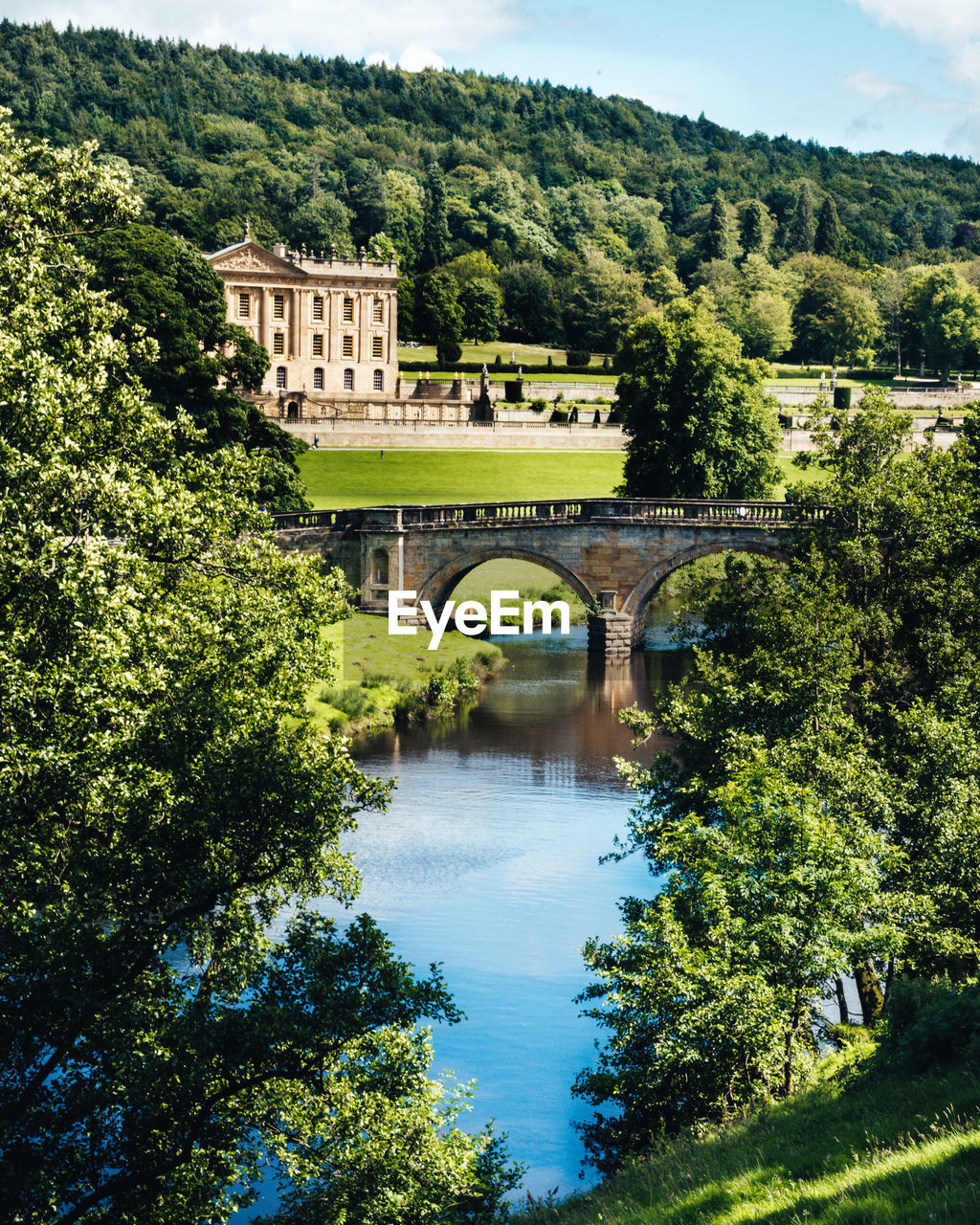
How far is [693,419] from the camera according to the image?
2680 inches

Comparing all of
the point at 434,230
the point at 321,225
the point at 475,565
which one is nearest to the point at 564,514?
the point at 475,565

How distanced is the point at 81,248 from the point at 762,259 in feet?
386

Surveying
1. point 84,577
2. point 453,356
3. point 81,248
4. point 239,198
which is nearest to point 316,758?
point 84,577

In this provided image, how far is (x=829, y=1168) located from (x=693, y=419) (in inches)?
2244

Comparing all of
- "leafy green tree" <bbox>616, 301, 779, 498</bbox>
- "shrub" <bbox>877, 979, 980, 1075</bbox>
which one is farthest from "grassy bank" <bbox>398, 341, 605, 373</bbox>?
"shrub" <bbox>877, 979, 980, 1075</bbox>

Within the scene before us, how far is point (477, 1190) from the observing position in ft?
56.9

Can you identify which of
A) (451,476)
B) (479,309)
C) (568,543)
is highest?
(479,309)

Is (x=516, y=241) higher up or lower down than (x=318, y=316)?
higher up

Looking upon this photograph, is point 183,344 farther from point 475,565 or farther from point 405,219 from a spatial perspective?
point 405,219

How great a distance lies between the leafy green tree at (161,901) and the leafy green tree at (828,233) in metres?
176

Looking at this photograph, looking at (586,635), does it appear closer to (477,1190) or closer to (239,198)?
(477,1190)

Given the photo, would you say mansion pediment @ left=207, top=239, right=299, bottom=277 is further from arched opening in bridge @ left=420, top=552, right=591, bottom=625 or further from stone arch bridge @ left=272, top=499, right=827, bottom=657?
stone arch bridge @ left=272, top=499, right=827, bottom=657

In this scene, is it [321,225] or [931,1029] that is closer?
[931,1029]

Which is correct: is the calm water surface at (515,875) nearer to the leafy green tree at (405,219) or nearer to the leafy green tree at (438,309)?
the leafy green tree at (438,309)
